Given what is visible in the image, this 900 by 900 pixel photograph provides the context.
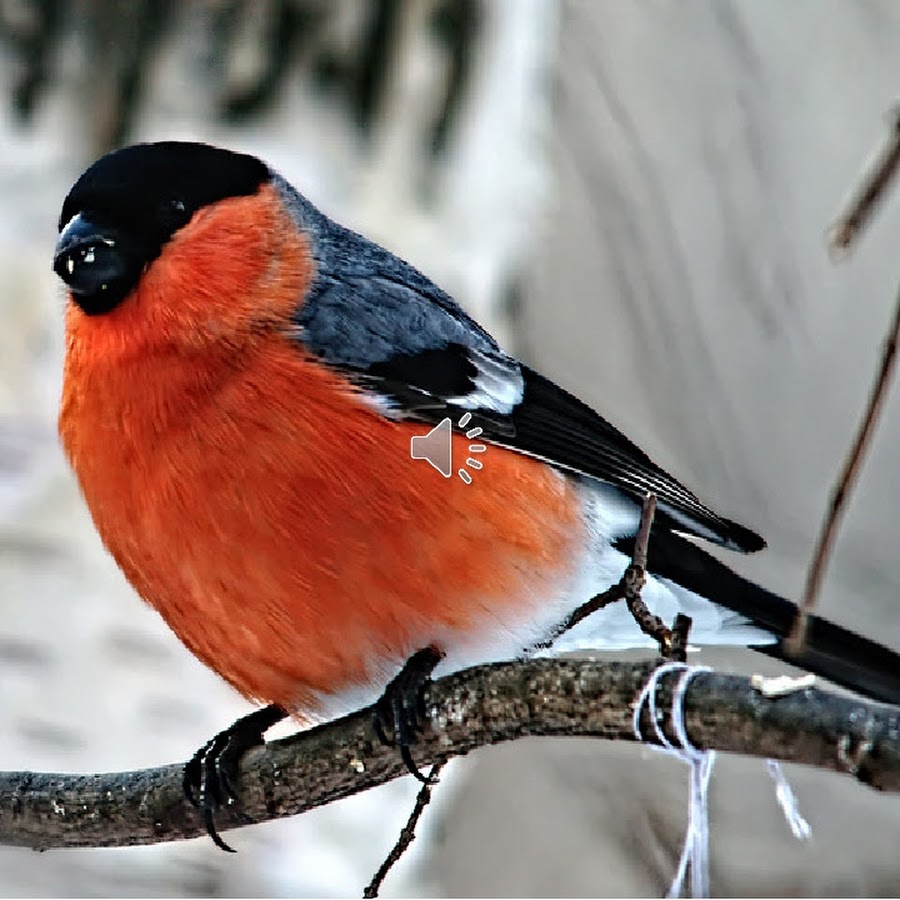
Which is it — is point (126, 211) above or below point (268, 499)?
above

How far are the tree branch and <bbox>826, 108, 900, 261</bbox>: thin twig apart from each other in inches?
9.3

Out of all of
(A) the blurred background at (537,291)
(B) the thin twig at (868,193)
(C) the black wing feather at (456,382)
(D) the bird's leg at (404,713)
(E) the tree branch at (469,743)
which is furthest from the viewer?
(A) the blurred background at (537,291)

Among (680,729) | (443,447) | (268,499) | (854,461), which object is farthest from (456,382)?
(854,461)

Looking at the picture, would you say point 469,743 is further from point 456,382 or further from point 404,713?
point 456,382

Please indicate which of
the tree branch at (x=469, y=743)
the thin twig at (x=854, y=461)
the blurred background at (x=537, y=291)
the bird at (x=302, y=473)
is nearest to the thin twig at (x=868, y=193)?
the thin twig at (x=854, y=461)

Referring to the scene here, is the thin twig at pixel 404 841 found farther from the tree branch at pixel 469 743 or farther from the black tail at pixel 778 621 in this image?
the black tail at pixel 778 621

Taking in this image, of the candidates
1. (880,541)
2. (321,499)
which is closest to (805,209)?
(880,541)

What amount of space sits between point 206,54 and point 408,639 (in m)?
0.84

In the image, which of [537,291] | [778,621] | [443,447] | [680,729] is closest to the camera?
[680,729]

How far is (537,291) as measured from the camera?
2037 millimetres

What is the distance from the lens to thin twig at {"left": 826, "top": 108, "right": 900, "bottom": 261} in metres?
0.51

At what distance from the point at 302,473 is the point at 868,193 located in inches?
21.5

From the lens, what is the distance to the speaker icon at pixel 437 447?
1027mm

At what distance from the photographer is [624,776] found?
205 centimetres
